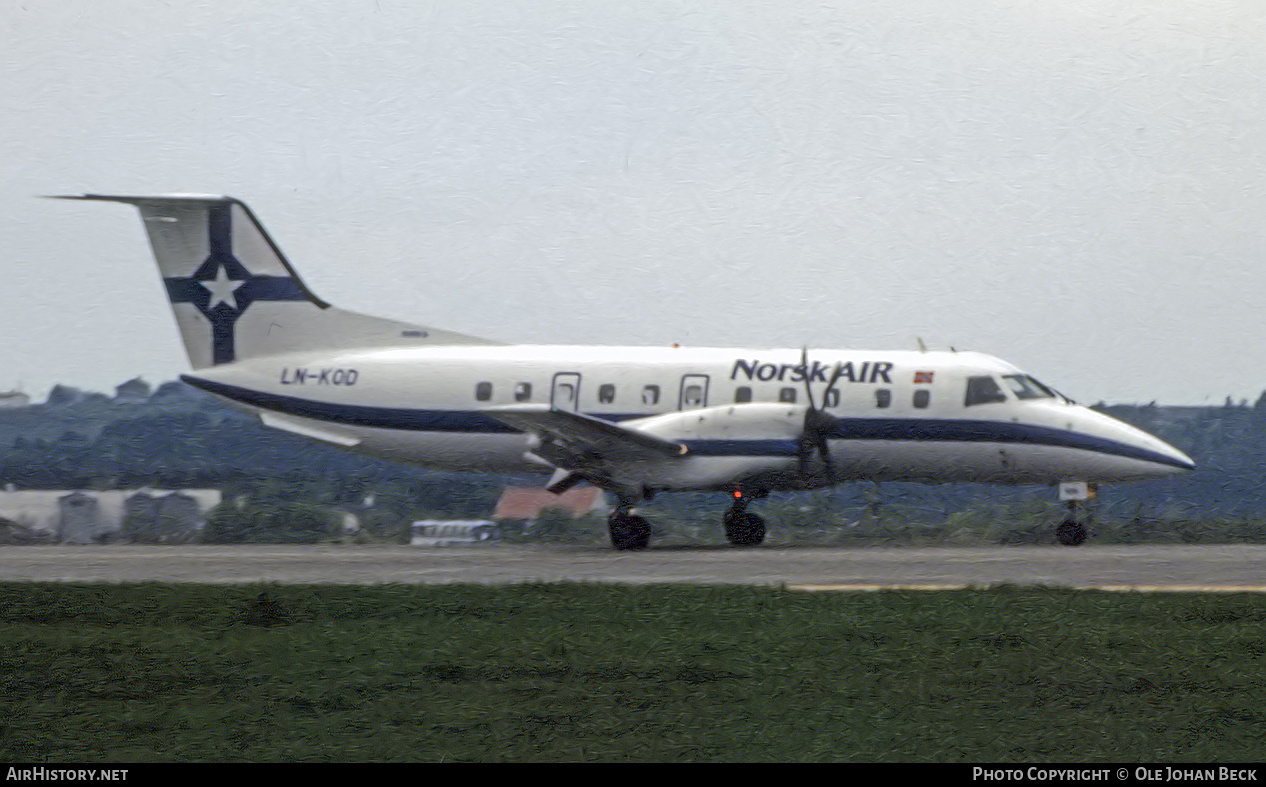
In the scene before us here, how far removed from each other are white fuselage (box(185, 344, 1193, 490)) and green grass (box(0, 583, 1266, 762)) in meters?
9.11

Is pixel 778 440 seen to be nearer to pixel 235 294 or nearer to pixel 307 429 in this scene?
pixel 307 429

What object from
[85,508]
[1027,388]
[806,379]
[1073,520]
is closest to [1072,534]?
[1073,520]

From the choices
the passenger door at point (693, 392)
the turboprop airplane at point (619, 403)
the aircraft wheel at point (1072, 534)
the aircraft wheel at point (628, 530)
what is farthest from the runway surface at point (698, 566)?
the passenger door at point (693, 392)

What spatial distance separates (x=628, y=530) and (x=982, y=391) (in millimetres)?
6337

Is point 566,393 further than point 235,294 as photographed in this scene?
No

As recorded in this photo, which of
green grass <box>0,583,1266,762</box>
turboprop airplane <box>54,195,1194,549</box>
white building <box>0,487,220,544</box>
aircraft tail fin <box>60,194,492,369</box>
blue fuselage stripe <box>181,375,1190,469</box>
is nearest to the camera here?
green grass <box>0,583,1266,762</box>

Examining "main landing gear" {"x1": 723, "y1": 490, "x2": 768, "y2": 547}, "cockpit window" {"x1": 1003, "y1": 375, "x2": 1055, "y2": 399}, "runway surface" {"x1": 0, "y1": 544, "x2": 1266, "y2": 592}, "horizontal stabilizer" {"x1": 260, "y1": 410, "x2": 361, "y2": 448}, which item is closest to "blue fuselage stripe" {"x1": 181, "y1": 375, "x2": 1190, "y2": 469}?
"horizontal stabilizer" {"x1": 260, "y1": 410, "x2": 361, "y2": 448}

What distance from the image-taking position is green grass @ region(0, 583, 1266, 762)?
26.9 feet

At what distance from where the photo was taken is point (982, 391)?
2470 cm

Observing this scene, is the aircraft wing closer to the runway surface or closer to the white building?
the runway surface

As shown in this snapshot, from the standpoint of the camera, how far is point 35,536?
28.4 meters

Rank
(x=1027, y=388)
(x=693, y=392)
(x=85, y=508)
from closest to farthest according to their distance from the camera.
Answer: (x=1027, y=388)
(x=693, y=392)
(x=85, y=508)

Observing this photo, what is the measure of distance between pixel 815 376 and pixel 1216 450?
1128 cm
